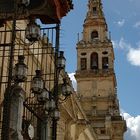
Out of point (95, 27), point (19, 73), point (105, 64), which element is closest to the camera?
point (19, 73)

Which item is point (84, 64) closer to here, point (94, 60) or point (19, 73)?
point (94, 60)

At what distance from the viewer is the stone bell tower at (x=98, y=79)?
40950mm

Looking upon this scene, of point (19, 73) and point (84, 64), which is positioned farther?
point (84, 64)

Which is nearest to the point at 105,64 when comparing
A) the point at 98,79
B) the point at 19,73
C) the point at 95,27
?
the point at 98,79

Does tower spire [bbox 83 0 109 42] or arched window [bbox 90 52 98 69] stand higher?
tower spire [bbox 83 0 109 42]

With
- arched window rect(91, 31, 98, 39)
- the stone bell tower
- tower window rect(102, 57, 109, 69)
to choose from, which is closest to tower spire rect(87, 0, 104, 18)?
the stone bell tower

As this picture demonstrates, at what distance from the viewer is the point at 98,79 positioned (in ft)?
143

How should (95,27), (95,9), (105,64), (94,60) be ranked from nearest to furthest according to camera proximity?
(105,64) → (94,60) → (95,27) → (95,9)

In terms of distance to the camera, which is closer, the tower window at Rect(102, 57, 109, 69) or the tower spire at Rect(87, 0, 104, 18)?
the tower window at Rect(102, 57, 109, 69)

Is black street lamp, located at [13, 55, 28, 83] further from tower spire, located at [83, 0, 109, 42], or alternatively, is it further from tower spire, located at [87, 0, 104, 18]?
tower spire, located at [87, 0, 104, 18]

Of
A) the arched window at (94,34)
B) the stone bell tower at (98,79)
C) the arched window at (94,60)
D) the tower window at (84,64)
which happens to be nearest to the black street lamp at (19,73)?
the stone bell tower at (98,79)

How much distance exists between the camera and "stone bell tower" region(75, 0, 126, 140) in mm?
40950

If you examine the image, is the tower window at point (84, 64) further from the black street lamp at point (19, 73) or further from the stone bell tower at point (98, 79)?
the black street lamp at point (19, 73)

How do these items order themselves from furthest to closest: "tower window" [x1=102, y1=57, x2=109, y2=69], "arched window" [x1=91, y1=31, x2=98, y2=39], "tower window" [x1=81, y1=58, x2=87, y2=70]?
"arched window" [x1=91, y1=31, x2=98, y2=39] → "tower window" [x1=81, y1=58, x2=87, y2=70] → "tower window" [x1=102, y1=57, x2=109, y2=69]
